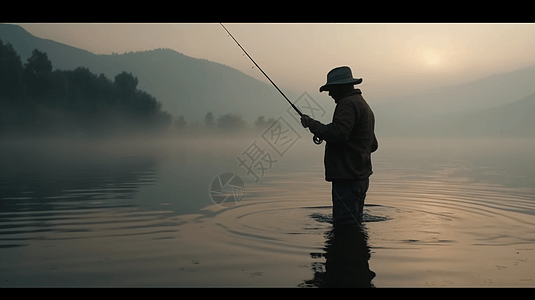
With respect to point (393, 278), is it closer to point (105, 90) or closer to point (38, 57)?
point (38, 57)

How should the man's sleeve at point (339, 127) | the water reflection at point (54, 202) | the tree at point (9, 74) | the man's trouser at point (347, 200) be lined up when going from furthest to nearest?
the tree at point (9, 74) < the water reflection at point (54, 202) < the man's trouser at point (347, 200) < the man's sleeve at point (339, 127)

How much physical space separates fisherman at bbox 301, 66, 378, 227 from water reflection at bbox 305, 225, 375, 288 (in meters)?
0.46

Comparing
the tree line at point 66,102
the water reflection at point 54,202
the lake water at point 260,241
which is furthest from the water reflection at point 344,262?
the tree line at point 66,102

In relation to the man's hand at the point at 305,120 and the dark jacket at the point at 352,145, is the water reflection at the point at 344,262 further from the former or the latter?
the man's hand at the point at 305,120

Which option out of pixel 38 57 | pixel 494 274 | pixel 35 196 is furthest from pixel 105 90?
pixel 494 274

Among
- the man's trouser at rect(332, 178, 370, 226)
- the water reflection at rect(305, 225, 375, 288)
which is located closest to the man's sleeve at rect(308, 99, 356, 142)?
the man's trouser at rect(332, 178, 370, 226)

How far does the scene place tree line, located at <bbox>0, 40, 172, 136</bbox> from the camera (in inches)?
5148

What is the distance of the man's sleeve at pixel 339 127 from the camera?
7809mm

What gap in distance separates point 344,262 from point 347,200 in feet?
7.45

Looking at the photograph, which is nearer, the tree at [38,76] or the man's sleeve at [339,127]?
the man's sleeve at [339,127]

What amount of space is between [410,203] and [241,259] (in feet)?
21.6

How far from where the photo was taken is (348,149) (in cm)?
811

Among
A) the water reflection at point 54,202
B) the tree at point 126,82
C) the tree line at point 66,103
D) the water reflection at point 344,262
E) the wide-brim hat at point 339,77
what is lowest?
the water reflection at point 344,262

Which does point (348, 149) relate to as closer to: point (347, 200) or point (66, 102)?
point (347, 200)
